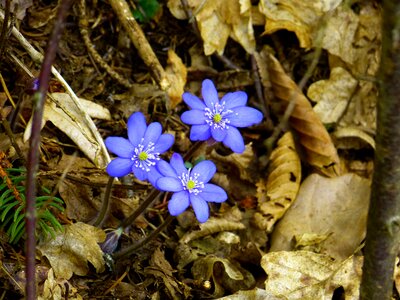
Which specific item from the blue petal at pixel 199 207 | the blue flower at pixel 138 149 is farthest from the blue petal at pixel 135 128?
the blue petal at pixel 199 207

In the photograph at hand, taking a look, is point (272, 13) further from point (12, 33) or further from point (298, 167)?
point (12, 33)

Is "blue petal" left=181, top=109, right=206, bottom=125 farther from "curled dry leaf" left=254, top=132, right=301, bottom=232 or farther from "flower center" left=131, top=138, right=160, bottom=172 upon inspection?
"curled dry leaf" left=254, top=132, right=301, bottom=232

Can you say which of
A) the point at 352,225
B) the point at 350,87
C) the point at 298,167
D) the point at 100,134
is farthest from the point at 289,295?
the point at 350,87

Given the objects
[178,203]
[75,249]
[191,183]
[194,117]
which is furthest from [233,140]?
[75,249]

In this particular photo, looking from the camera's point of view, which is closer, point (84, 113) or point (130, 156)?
point (130, 156)

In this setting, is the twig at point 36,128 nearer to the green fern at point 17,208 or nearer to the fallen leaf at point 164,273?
the green fern at point 17,208

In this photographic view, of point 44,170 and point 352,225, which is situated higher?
point 44,170

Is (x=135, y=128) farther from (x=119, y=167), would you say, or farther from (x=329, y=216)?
(x=329, y=216)
